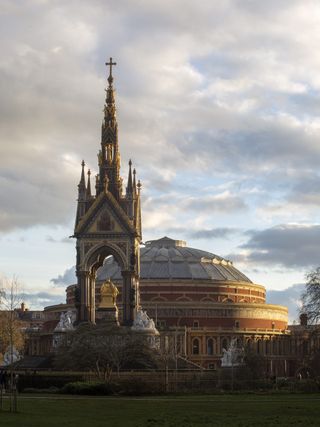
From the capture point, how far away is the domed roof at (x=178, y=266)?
172625 mm

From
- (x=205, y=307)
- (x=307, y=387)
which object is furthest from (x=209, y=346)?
(x=307, y=387)

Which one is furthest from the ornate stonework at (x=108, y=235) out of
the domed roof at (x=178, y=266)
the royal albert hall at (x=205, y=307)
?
the domed roof at (x=178, y=266)

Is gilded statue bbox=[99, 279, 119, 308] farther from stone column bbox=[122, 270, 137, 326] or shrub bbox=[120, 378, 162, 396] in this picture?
shrub bbox=[120, 378, 162, 396]

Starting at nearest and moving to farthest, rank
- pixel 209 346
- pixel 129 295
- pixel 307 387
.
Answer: pixel 307 387 → pixel 129 295 → pixel 209 346

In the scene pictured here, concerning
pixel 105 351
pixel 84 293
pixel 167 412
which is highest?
pixel 84 293

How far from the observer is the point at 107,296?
124 metres

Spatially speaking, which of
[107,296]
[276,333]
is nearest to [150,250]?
[276,333]

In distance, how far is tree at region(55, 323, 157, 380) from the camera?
10038cm

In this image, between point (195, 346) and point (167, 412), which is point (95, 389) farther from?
point (195, 346)

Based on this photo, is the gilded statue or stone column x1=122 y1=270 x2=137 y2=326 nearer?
stone column x1=122 y1=270 x2=137 y2=326

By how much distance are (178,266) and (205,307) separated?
13.8 meters

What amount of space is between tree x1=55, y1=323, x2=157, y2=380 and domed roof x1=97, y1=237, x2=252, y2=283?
59.4m

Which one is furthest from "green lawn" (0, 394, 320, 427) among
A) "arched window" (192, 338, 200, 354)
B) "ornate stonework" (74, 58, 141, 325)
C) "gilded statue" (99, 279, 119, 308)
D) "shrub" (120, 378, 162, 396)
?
"arched window" (192, 338, 200, 354)

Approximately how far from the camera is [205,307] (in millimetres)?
164250
